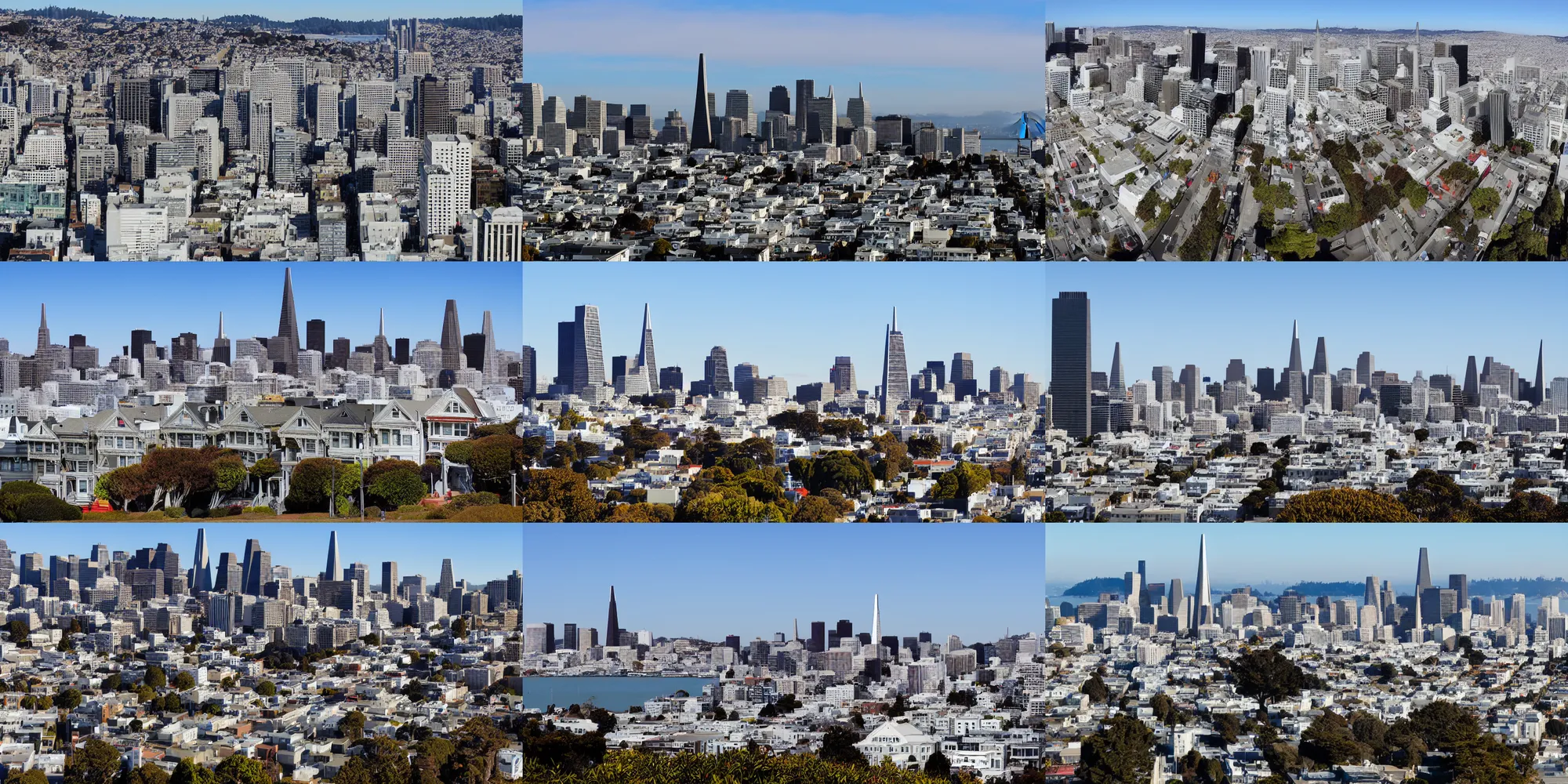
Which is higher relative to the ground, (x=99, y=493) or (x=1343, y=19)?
(x=1343, y=19)

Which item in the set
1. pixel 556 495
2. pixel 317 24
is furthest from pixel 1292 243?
pixel 317 24

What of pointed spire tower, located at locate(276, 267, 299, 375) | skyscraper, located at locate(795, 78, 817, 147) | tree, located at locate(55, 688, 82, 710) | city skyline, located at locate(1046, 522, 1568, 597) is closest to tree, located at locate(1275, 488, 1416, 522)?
city skyline, located at locate(1046, 522, 1568, 597)

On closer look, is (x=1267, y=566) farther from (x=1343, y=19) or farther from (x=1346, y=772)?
(x=1343, y=19)

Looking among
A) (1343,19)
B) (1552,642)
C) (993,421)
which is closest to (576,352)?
(993,421)

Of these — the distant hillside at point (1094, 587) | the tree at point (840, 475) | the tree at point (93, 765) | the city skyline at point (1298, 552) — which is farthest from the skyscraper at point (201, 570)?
the distant hillside at point (1094, 587)

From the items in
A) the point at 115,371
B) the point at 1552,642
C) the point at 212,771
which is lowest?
the point at 212,771

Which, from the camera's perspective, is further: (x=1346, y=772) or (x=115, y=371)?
→ (x=115, y=371)

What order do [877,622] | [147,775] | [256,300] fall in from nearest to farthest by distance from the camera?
[147,775] → [877,622] → [256,300]

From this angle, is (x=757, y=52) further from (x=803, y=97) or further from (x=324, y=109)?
(x=324, y=109)
